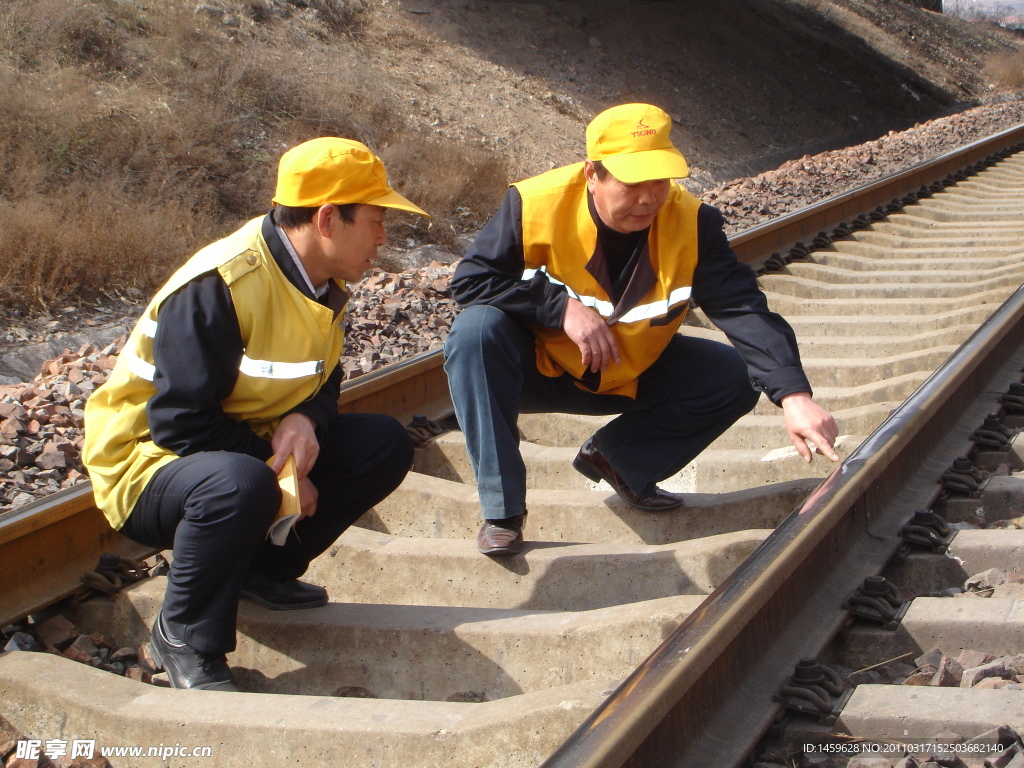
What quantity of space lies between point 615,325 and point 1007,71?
3928 cm

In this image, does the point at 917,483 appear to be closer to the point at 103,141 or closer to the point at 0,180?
the point at 0,180

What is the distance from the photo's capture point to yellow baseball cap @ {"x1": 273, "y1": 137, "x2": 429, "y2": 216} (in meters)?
2.76

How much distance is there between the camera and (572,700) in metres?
2.16

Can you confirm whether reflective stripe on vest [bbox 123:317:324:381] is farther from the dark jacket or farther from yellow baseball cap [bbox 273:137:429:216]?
the dark jacket

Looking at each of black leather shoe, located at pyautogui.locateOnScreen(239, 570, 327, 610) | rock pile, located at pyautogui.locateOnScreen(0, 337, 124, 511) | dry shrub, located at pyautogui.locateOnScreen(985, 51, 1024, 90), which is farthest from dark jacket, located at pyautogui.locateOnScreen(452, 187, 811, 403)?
dry shrub, located at pyautogui.locateOnScreen(985, 51, 1024, 90)

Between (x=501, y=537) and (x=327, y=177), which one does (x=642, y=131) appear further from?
(x=501, y=537)

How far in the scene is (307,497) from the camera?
2.89m

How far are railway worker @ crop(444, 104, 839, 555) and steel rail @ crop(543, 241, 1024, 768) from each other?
0.33 m

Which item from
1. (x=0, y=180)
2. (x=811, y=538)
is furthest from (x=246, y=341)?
(x=0, y=180)

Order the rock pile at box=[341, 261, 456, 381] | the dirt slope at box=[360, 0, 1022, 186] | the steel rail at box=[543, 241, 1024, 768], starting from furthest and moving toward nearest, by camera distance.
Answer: the dirt slope at box=[360, 0, 1022, 186] < the rock pile at box=[341, 261, 456, 381] < the steel rail at box=[543, 241, 1024, 768]

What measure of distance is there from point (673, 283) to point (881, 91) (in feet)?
94.2

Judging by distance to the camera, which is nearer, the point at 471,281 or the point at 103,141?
the point at 471,281

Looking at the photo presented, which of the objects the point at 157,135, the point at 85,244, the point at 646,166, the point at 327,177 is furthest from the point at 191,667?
the point at 157,135

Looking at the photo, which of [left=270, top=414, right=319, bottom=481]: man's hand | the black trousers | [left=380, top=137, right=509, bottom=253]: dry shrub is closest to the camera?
the black trousers
